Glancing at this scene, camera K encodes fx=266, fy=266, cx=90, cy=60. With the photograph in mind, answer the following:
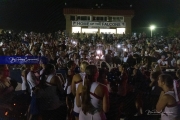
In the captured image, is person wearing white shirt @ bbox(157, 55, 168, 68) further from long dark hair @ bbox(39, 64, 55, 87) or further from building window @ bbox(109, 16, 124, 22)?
building window @ bbox(109, 16, 124, 22)

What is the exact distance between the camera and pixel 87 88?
4.04 m

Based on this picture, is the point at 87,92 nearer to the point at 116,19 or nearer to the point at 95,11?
the point at 95,11

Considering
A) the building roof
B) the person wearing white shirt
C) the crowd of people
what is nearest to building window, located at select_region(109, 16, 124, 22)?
the building roof

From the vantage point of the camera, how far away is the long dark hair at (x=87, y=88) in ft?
13.3

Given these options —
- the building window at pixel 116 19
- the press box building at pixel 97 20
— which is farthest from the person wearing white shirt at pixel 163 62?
the building window at pixel 116 19

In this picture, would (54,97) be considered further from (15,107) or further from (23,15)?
(23,15)

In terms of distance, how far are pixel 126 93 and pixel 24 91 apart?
9.59ft

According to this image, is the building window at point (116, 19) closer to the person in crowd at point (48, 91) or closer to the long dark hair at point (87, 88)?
the person in crowd at point (48, 91)

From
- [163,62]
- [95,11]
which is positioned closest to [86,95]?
[163,62]

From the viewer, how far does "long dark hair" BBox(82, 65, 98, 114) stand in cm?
405

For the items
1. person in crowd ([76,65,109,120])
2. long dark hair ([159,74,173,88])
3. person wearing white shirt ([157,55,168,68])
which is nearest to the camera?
person in crowd ([76,65,109,120])

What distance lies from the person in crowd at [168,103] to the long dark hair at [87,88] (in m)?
1.10

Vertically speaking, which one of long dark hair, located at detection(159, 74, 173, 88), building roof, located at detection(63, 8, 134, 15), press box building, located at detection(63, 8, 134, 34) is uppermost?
building roof, located at detection(63, 8, 134, 15)

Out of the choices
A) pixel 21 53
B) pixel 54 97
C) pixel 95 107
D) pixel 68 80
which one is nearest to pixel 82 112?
pixel 95 107
